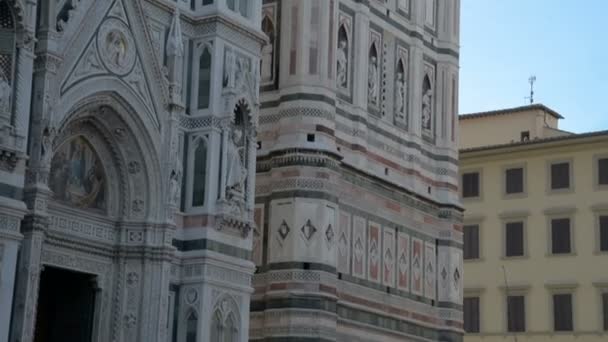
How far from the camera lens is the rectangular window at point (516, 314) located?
141ft

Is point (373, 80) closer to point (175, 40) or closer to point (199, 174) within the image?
point (199, 174)

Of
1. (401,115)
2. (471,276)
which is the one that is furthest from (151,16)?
(471,276)

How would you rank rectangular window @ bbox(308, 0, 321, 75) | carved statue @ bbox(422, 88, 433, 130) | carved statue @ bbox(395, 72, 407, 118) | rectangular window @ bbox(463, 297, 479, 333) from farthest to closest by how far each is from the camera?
rectangular window @ bbox(463, 297, 479, 333) < carved statue @ bbox(422, 88, 433, 130) < carved statue @ bbox(395, 72, 407, 118) < rectangular window @ bbox(308, 0, 321, 75)

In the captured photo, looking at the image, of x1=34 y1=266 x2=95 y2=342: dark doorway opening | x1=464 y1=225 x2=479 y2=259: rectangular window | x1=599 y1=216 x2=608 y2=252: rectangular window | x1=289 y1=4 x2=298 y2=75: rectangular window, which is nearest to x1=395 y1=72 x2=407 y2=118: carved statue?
x1=289 y1=4 x2=298 y2=75: rectangular window

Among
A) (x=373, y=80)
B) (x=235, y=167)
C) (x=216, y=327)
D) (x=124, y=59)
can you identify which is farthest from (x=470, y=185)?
(x=124, y=59)

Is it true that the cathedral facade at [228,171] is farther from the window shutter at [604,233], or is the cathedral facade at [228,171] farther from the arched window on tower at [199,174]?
the window shutter at [604,233]

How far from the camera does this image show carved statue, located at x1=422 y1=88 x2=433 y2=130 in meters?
32.7

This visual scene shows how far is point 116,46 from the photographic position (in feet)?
72.0

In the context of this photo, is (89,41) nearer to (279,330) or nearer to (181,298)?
(181,298)

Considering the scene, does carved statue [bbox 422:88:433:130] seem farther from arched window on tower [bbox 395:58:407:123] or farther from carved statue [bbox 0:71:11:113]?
carved statue [bbox 0:71:11:113]

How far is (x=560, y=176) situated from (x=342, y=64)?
619 inches

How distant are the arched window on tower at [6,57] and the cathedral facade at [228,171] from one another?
0.10 feet

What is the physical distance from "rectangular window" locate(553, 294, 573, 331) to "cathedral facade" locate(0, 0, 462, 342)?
10.6 metres

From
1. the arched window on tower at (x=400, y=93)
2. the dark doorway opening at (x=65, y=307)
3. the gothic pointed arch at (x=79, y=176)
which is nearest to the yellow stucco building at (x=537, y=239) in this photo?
the arched window on tower at (x=400, y=93)
